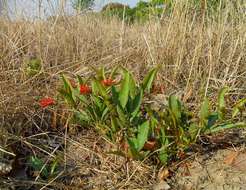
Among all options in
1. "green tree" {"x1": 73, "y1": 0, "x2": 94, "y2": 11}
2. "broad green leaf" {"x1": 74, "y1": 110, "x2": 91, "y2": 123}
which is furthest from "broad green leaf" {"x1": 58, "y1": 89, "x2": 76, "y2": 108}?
"green tree" {"x1": 73, "y1": 0, "x2": 94, "y2": 11}

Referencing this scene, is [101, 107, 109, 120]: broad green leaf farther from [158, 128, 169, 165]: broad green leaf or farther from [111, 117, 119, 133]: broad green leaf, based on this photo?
[158, 128, 169, 165]: broad green leaf

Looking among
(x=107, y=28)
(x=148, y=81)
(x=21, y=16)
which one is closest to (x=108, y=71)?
(x=148, y=81)

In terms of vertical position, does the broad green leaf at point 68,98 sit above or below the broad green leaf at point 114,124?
above

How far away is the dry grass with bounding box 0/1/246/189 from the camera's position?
1.79m

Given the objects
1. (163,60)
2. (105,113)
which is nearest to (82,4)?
(163,60)

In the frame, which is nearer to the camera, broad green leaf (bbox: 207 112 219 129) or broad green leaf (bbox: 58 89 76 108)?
broad green leaf (bbox: 207 112 219 129)

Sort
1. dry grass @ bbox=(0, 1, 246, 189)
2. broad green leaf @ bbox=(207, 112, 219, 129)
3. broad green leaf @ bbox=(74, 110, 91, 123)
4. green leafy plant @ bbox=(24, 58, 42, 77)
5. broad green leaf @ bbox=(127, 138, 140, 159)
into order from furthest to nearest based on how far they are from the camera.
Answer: green leafy plant @ bbox=(24, 58, 42, 77), dry grass @ bbox=(0, 1, 246, 189), broad green leaf @ bbox=(74, 110, 91, 123), broad green leaf @ bbox=(207, 112, 219, 129), broad green leaf @ bbox=(127, 138, 140, 159)

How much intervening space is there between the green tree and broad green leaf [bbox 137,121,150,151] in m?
1.38

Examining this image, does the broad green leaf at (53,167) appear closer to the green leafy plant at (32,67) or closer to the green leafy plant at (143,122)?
the green leafy plant at (143,122)

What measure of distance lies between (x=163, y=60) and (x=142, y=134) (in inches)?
26.0

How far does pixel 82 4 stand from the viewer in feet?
9.24

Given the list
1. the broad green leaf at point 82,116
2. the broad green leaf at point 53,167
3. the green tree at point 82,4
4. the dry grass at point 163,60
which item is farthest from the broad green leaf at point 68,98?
the green tree at point 82,4

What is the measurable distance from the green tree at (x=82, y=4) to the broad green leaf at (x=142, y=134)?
1.38 metres

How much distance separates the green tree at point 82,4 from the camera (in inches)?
106
